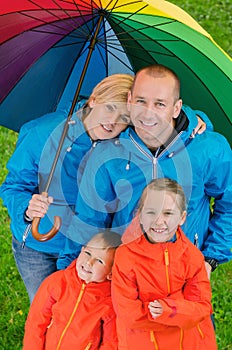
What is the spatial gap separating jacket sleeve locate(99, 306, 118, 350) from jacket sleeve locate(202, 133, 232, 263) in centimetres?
60

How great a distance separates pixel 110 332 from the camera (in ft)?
11.6

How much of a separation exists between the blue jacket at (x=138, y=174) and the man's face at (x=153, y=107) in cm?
6

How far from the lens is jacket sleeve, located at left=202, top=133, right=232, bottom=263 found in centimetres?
355

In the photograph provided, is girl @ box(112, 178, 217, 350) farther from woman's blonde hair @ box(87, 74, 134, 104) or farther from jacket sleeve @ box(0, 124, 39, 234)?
jacket sleeve @ box(0, 124, 39, 234)

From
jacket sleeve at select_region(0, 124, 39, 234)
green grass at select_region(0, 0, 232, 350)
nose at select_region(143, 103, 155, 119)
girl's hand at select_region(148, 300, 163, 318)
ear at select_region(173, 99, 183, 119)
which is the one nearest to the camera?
girl's hand at select_region(148, 300, 163, 318)

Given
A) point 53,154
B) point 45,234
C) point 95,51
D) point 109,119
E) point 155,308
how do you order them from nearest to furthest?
point 155,308 < point 109,119 < point 45,234 < point 53,154 < point 95,51

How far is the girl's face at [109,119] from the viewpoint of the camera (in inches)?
137

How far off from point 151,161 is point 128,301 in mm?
682

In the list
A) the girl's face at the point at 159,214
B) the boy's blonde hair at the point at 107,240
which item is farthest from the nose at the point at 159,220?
the boy's blonde hair at the point at 107,240

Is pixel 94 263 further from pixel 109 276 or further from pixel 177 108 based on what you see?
pixel 177 108

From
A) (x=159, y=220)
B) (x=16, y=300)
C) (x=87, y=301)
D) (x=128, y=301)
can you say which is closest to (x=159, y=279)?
(x=128, y=301)

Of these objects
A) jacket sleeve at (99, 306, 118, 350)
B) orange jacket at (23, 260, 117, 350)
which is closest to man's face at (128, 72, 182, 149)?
orange jacket at (23, 260, 117, 350)

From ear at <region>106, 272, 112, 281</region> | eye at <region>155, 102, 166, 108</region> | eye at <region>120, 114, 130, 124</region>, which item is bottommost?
ear at <region>106, 272, 112, 281</region>

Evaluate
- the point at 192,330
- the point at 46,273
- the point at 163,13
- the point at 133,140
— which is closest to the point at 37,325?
the point at 46,273
